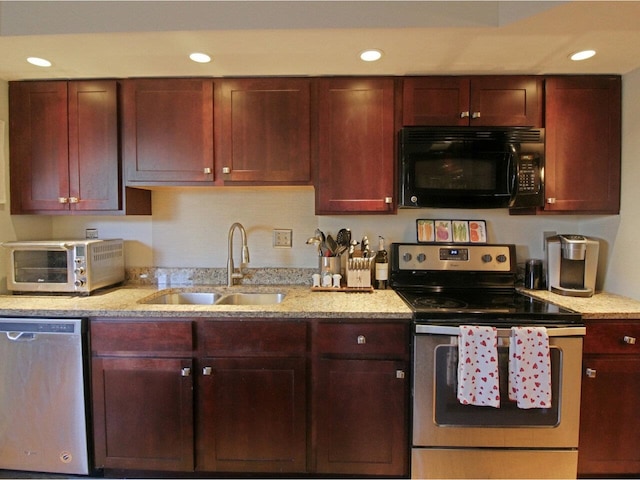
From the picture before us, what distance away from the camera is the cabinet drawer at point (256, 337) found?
162 cm

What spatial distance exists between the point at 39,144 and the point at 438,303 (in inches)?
95.7

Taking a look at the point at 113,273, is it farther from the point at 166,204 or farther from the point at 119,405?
the point at 119,405

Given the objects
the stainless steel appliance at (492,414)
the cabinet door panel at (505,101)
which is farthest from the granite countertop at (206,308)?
the cabinet door panel at (505,101)

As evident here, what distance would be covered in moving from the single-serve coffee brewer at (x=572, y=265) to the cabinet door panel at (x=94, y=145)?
2.59 meters

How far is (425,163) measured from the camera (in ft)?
6.21

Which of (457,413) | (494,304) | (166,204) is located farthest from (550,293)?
(166,204)

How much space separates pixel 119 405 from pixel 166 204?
122cm

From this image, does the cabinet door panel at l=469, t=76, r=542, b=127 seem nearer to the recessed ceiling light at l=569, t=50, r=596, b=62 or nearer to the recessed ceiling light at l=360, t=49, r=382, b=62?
the recessed ceiling light at l=569, t=50, r=596, b=62

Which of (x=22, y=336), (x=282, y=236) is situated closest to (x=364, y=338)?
(x=282, y=236)

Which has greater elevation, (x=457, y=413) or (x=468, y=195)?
(x=468, y=195)

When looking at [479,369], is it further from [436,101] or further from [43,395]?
[43,395]

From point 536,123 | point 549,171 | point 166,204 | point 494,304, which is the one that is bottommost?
point 494,304

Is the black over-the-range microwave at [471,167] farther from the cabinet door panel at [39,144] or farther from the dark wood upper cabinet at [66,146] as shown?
the cabinet door panel at [39,144]

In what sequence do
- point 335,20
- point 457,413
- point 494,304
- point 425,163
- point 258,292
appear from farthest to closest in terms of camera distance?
point 258,292, point 425,163, point 494,304, point 457,413, point 335,20
